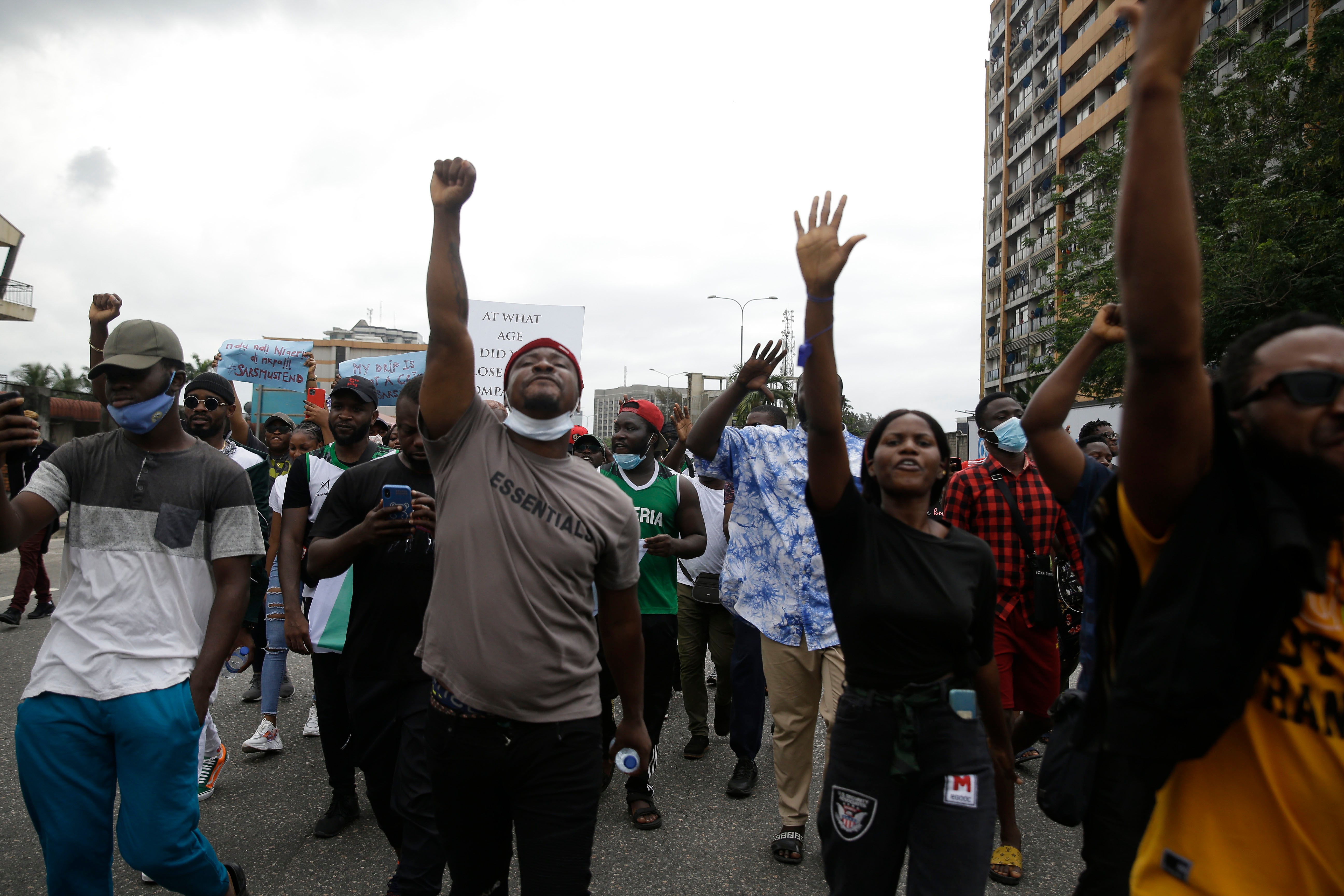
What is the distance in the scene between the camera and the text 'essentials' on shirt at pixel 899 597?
252cm

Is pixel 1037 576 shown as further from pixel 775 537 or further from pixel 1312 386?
pixel 1312 386

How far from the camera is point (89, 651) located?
263 cm

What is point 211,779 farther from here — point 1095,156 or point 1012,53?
point 1012,53

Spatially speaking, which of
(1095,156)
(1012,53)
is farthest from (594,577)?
(1012,53)

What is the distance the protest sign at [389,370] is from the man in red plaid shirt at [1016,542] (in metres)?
7.25

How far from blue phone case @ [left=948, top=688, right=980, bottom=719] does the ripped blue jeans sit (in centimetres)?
417

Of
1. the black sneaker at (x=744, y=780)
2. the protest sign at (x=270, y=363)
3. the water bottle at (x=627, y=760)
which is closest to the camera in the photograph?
the water bottle at (x=627, y=760)

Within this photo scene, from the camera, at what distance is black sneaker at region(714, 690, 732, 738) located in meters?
5.75

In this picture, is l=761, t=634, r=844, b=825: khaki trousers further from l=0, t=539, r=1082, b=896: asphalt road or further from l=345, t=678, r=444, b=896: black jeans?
l=345, t=678, r=444, b=896: black jeans

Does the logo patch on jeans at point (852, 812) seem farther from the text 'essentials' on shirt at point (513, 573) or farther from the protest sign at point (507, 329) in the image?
the protest sign at point (507, 329)

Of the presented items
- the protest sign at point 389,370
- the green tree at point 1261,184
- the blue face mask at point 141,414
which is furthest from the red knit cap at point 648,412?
the green tree at point 1261,184

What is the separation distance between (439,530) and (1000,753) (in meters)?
2.34

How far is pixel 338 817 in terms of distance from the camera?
408cm

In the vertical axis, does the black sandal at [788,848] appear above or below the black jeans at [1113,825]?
below
